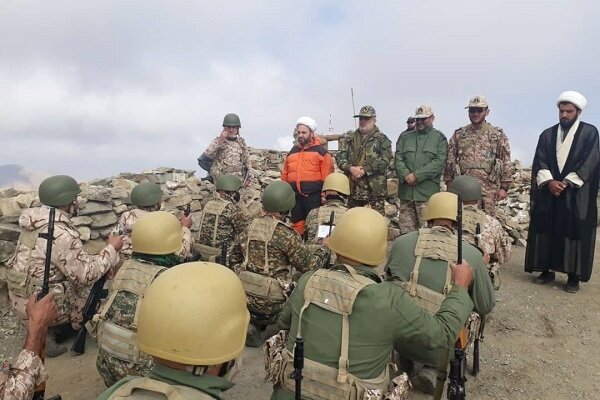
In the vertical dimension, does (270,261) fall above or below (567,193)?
below

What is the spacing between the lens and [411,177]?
7750 millimetres

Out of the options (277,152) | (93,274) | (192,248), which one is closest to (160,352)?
(93,274)

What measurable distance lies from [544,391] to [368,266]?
293 cm

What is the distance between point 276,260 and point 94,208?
4075mm

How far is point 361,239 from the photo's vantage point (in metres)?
3.00

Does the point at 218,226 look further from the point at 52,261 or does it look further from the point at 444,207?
the point at 444,207

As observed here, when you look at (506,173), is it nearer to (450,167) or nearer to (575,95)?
(450,167)

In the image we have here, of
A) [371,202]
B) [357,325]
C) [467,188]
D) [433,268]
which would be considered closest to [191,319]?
[357,325]

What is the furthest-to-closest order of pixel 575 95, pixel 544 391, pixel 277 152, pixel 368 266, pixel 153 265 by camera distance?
1. pixel 277 152
2. pixel 575 95
3. pixel 544 391
4. pixel 153 265
5. pixel 368 266

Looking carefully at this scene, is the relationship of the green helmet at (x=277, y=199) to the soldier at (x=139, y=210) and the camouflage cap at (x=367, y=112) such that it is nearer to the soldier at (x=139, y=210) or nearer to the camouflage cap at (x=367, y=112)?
the soldier at (x=139, y=210)

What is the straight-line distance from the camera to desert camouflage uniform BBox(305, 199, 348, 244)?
21.1 ft

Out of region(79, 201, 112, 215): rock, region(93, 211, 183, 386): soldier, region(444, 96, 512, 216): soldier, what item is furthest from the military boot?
region(444, 96, 512, 216): soldier

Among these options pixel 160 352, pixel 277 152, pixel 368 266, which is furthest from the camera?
pixel 277 152

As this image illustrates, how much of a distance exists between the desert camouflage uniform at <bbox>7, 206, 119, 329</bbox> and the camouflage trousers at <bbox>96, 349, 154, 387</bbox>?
1.41 meters
